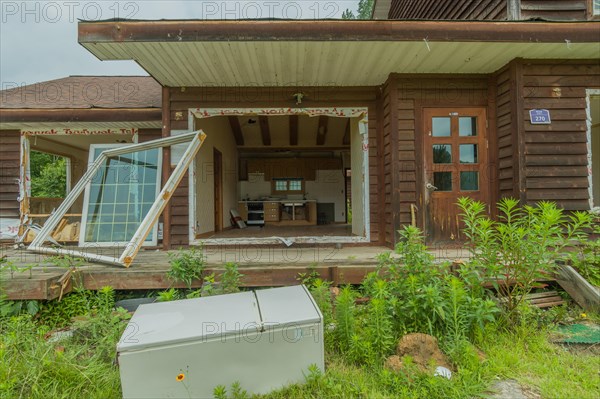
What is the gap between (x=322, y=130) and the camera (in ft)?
27.2

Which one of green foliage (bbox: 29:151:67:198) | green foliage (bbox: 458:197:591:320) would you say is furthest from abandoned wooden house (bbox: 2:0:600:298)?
green foliage (bbox: 29:151:67:198)

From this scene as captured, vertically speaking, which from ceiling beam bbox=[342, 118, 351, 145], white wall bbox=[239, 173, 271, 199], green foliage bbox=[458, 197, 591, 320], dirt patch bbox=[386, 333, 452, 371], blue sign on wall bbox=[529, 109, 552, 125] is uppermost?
ceiling beam bbox=[342, 118, 351, 145]

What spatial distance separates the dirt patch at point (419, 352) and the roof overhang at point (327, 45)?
104 inches

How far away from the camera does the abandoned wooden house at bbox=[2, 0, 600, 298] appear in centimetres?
316

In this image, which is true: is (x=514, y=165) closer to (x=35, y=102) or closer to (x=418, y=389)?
(x=418, y=389)

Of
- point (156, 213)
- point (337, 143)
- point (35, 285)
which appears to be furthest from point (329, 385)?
point (337, 143)

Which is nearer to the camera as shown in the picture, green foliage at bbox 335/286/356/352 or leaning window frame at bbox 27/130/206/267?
green foliage at bbox 335/286/356/352

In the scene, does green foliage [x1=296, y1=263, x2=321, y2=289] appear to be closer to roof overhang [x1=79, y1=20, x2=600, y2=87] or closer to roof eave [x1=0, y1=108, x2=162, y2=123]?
roof overhang [x1=79, y1=20, x2=600, y2=87]

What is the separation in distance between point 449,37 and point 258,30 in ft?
6.05

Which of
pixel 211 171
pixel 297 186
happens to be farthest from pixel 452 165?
pixel 297 186

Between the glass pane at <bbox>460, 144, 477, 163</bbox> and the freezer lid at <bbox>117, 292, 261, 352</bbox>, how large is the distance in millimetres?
3260

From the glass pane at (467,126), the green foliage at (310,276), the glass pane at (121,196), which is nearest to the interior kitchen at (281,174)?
the glass pane at (121,196)

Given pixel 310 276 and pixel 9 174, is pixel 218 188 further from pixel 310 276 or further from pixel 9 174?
pixel 310 276

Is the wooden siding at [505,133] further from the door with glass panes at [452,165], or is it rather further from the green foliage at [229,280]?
the green foliage at [229,280]
